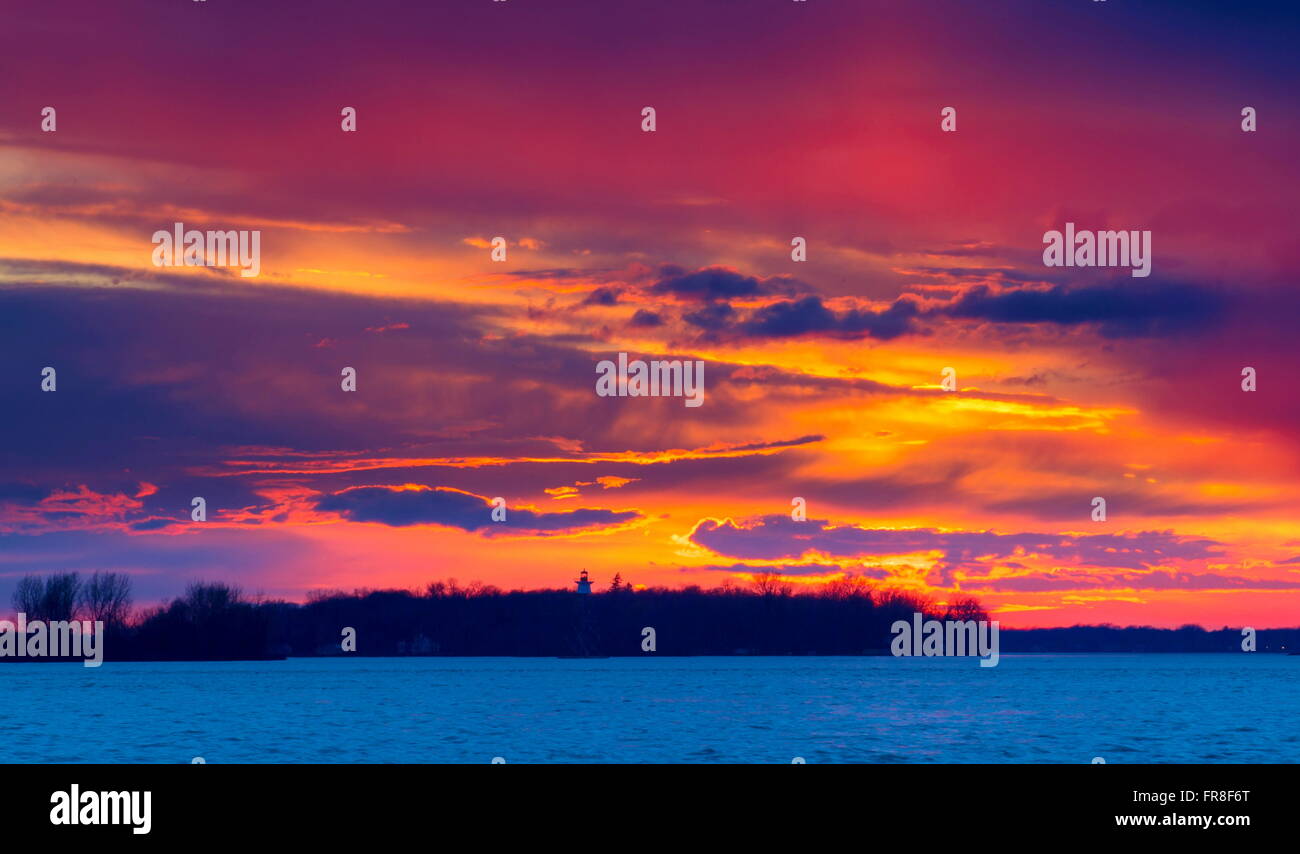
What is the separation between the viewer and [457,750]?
92188 millimetres

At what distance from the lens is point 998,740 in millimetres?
101500

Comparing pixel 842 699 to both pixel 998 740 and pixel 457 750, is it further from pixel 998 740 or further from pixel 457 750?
pixel 457 750
